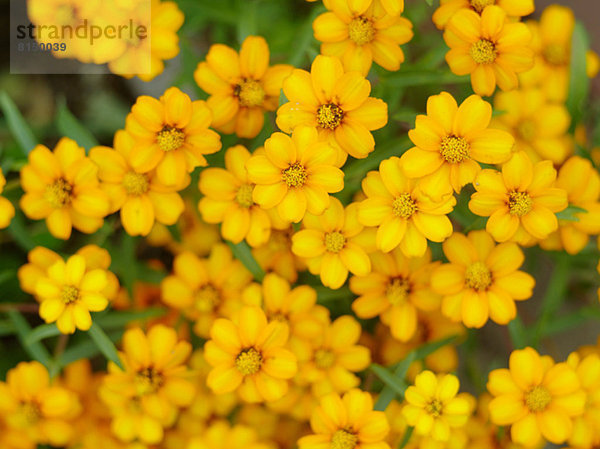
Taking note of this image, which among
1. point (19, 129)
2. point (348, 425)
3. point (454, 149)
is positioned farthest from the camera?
point (19, 129)

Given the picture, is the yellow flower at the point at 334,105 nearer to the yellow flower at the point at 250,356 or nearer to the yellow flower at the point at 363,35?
the yellow flower at the point at 363,35

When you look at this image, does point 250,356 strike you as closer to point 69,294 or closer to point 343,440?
point 343,440

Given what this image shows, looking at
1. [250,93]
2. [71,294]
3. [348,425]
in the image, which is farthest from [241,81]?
[348,425]

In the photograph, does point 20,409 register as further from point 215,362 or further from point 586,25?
point 586,25

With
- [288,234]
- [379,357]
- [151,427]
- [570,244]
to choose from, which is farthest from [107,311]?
[570,244]

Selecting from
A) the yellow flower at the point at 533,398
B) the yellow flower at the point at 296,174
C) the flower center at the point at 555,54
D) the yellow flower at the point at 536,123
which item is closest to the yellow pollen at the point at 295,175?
the yellow flower at the point at 296,174

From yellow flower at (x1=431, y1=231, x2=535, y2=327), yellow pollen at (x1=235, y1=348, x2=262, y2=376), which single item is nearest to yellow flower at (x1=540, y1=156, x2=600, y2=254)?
yellow flower at (x1=431, y1=231, x2=535, y2=327)
